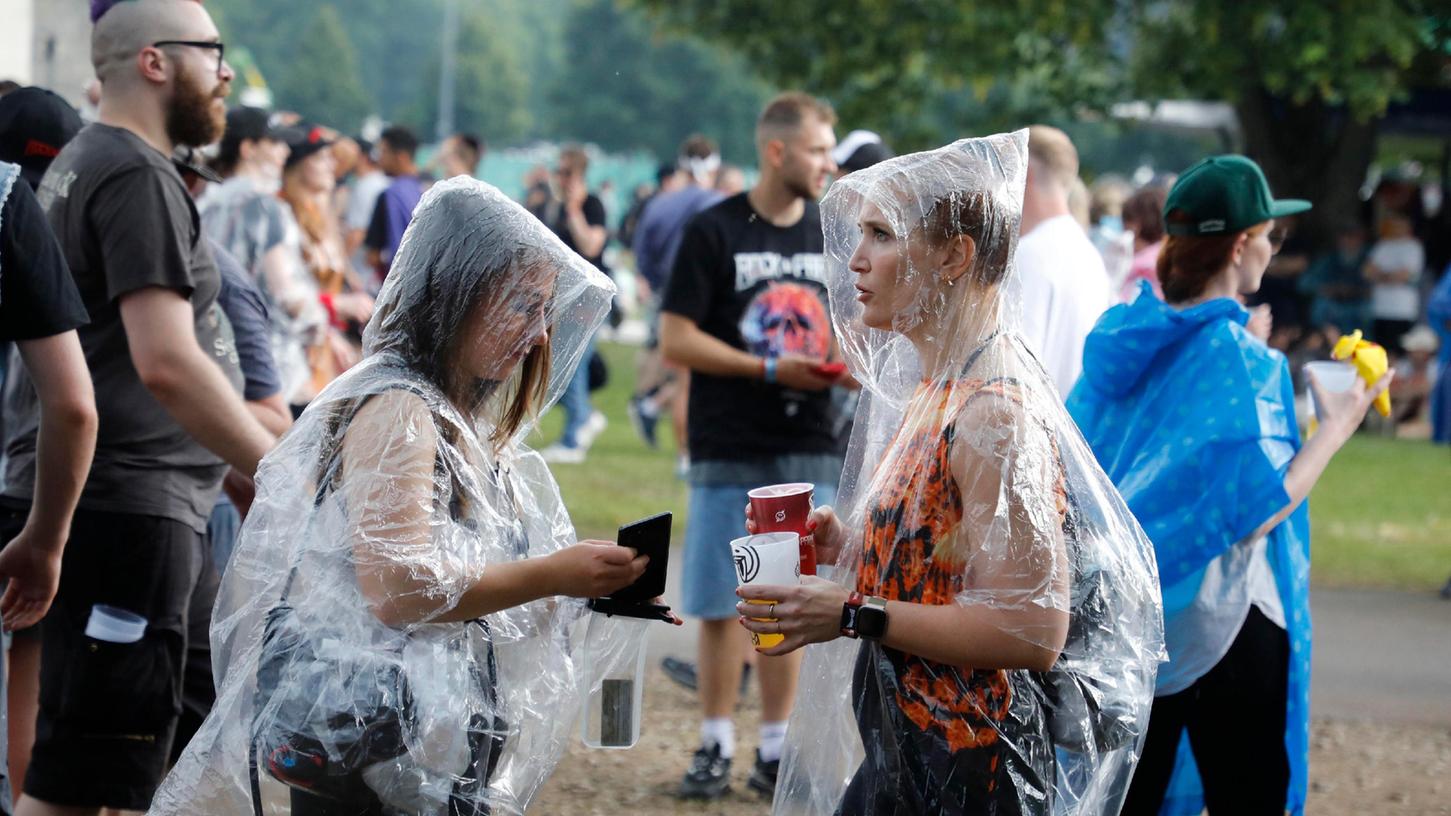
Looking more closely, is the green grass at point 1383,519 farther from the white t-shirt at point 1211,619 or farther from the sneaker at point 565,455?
the white t-shirt at point 1211,619

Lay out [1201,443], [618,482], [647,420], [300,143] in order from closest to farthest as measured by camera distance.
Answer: [1201,443] → [300,143] → [618,482] → [647,420]

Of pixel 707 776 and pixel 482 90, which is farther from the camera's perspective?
pixel 482 90

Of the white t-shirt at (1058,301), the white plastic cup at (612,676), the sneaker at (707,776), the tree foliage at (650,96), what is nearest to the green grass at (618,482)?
the sneaker at (707,776)

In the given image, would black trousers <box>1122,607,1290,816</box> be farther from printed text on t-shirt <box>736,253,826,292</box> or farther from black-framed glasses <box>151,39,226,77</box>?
black-framed glasses <box>151,39,226,77</box>

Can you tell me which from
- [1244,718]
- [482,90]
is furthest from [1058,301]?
[482,90]

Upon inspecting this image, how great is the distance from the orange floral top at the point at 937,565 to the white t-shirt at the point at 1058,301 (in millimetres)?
2068

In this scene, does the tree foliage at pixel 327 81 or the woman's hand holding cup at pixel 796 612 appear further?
the tree foliage at pixel 327 81

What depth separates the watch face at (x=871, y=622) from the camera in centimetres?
247

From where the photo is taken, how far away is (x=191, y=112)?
371cm

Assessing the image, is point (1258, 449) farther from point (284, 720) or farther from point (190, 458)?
point (190, 458)

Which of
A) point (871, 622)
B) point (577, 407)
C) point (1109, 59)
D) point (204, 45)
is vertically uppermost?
point (1109, 59)

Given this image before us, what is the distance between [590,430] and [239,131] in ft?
20.2

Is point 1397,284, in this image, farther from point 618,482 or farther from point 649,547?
point 649,547

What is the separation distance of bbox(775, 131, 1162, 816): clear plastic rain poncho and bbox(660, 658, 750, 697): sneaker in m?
3.38
